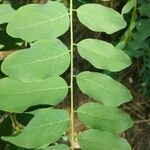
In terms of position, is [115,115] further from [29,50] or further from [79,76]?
[29,50]

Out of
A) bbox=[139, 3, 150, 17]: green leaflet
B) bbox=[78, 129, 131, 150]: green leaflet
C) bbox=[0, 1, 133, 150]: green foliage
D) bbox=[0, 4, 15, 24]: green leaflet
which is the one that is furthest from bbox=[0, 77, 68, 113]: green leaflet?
bbox=[139, 3, 150, 17]: green leaflet

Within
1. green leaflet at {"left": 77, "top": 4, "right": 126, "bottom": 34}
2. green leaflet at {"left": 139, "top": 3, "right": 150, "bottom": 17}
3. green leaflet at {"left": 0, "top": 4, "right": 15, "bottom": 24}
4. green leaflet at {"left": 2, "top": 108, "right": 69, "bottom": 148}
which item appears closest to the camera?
green leaflet at {"left": 2, "top": 108, "right": 69, "bottom": 148}

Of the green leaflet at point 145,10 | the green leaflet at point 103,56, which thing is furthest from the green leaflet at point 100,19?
the green leaflet at point 145,10

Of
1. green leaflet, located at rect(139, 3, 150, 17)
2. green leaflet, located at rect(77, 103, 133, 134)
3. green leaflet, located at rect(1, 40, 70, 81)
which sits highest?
green leaflet, located at rect(1, 40, 70, 81)

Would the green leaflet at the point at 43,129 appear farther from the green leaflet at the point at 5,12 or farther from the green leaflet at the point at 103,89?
the green leaflet at the point at 5,12

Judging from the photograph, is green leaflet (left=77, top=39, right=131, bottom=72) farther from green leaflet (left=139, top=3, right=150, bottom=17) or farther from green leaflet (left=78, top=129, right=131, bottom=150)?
green leaflet (left=139, top=3, right=150, bottom=17)

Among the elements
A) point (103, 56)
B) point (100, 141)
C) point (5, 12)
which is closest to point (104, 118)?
point (100, 141)
